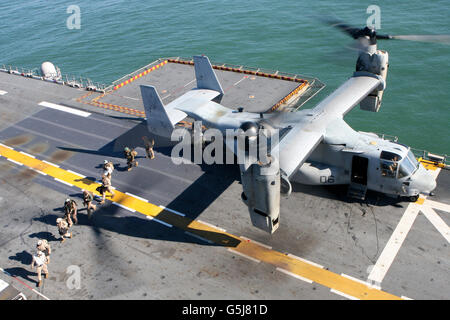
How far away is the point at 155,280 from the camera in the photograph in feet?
70.1

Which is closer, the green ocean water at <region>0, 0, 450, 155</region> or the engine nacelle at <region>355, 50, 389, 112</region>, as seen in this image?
the engine nacelle at <region>355, 50, 389, 112</region>

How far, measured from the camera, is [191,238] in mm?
24078

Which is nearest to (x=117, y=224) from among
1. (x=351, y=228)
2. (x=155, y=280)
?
(x=155, y=280)

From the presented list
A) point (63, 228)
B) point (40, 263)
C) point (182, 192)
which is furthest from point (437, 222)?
point (40, 263)

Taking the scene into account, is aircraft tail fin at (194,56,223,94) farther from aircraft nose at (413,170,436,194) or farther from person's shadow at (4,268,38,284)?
person's shadow at (4,268,38,284)

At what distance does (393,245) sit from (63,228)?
20.5 metres

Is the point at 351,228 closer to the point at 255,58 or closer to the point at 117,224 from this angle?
the point at 117,224

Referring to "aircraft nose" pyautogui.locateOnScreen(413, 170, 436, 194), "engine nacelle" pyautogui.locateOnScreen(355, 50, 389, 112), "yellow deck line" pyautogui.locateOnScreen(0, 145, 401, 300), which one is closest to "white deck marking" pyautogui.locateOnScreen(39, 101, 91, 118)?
"yellow deck line" pyautogui.locateOnScreen(0, 145, 401, 300)

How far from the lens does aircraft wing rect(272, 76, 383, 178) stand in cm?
2306

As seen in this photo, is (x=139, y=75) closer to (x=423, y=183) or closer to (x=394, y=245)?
(x=423, y=183)

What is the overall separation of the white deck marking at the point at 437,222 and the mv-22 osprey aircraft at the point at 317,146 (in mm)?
1117

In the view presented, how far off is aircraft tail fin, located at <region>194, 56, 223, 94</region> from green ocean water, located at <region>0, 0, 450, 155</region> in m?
16.9

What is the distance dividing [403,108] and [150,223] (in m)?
36.5
